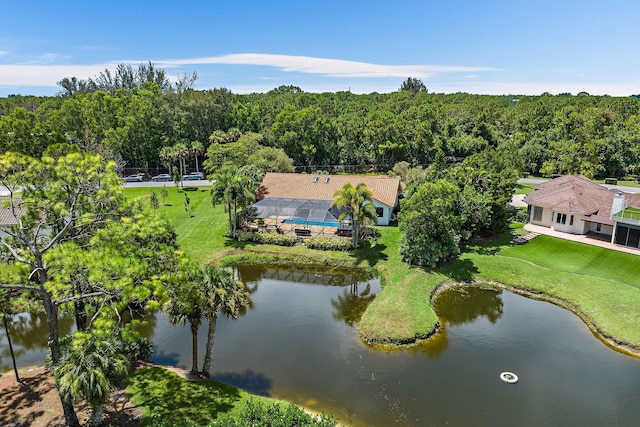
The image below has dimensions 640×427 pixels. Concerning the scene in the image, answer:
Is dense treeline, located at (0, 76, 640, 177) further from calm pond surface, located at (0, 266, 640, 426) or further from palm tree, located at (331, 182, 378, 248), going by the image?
calm pond surface, located at (0, 266, 640, 426)

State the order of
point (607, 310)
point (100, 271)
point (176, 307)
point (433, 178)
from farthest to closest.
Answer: point (433, 178), point (607, 310), point (176, 307), point (100, 271)

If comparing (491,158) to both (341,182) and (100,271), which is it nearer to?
(341,182)

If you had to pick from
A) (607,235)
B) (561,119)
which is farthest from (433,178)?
(561,119)

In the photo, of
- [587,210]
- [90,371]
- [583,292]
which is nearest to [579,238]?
[587,210]

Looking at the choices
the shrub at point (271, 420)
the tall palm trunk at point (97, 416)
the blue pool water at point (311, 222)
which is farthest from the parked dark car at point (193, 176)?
the shrub at point (271, 420)

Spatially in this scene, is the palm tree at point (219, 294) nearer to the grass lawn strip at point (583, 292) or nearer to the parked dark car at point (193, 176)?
the grass lawn strip at point (583, 292)

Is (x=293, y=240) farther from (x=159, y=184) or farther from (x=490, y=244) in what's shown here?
(x=159, y=184)
